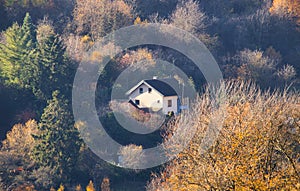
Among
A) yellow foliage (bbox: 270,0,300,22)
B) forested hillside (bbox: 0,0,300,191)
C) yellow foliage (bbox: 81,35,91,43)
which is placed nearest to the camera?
forested hillside (bbox: 0,0,300,191)

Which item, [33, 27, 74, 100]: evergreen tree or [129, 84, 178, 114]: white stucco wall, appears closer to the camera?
[33, 27, 74, 100]: evergreen tree

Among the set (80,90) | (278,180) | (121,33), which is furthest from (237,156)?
(121,33)

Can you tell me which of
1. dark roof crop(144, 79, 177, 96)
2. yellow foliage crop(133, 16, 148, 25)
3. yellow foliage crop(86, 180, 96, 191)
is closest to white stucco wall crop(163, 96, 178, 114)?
dark roof crop(144, 79, 177, 96)

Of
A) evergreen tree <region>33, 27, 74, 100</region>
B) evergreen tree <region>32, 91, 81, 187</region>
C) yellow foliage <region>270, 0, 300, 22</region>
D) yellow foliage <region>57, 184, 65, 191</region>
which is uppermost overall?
yellow foliage <region>270, 0, 300, 22</region>

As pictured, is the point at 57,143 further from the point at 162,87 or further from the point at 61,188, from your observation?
Result: the point at 162,87

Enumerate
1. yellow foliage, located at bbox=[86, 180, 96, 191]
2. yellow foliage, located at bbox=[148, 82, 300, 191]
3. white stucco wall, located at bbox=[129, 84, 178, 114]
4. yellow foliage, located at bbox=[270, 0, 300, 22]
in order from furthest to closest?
yellow foliage, located at bbox=[270, 0, 300, 22], white stucco wall, located at bbox=[129, 84, 178, 114], yellow foliage, located at bbox=[86, 180, 96, 191], yellow foliage, located at bbox=[148, 82, 300, 191]

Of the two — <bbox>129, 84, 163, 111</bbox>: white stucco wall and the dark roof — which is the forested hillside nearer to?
<bbox>129, 84, 163, 111</bbox>: white stucco wall

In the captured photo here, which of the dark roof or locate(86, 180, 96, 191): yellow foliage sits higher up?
the dark roof

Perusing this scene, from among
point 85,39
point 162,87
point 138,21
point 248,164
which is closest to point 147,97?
point 162,87
